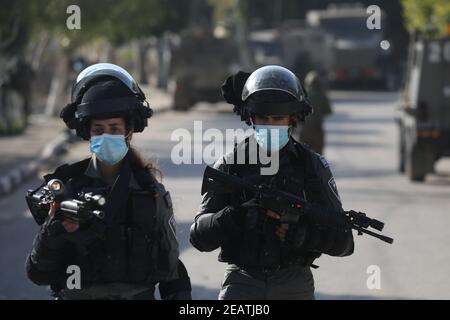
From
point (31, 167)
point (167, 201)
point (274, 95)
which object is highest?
point (274, 95)

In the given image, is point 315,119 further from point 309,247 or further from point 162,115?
point 162,115

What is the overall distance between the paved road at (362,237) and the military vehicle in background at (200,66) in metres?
9.41

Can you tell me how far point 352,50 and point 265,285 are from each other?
4286 centimetres

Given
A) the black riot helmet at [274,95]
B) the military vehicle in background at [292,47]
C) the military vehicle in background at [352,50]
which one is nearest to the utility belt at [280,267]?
the black riot helmet at [274,95]

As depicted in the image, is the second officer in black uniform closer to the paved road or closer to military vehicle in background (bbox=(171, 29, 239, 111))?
the paved road

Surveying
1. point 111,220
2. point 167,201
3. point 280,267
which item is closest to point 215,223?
point 167,201

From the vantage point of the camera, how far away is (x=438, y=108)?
52.9 feet

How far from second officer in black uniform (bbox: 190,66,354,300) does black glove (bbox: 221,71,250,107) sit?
0.14m

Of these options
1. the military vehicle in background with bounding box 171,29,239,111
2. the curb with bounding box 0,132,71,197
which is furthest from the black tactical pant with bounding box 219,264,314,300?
the military vehicle in background with bounding box 171,29,239,111

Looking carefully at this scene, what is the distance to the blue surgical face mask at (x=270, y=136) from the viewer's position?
476 centimetres

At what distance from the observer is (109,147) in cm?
451

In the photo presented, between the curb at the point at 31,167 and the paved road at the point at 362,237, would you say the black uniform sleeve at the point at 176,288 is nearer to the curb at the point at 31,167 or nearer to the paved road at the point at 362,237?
the paved road at the point at 362,237

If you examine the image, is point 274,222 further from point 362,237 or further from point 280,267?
point 362,237

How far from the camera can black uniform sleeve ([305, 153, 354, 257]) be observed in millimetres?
4562
